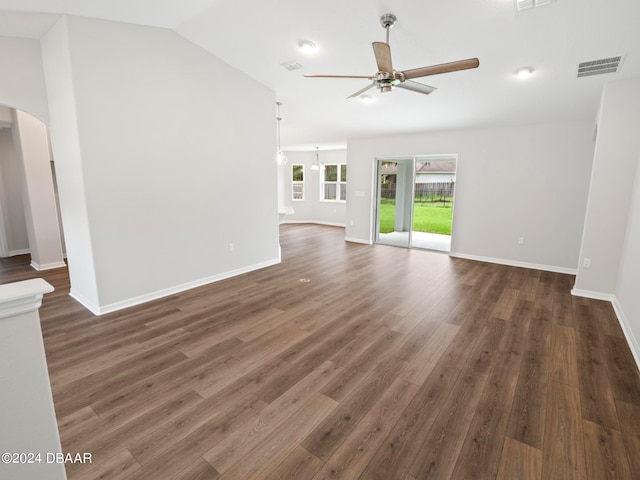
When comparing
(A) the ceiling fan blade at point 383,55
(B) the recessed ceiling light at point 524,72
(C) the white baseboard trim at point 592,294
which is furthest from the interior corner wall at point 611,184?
(A) the ceiling fan blade at point 383,55

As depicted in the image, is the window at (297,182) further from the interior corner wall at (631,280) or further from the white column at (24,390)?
the white column at (24,390)

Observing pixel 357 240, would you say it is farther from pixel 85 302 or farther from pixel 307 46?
pixel 85 302

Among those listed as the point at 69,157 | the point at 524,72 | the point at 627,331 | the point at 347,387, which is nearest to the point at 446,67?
the point at 524,72

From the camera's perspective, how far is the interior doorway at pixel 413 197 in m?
6.73

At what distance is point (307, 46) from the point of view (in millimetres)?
3762

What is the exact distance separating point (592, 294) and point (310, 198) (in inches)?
329

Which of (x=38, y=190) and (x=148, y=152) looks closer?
(x=148, y=152)

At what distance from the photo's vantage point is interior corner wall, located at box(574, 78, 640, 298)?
364 cm

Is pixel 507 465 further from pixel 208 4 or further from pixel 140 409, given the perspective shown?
pixel 208 4

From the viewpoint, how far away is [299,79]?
15.4ft

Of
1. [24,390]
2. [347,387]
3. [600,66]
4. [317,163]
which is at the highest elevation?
[600,66]

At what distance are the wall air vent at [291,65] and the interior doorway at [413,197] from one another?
137 inches

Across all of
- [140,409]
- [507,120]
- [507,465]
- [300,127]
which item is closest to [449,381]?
[507,465]

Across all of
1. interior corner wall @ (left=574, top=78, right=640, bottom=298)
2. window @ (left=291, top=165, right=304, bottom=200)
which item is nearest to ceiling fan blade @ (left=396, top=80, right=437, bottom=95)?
interior corner wall @ (left=574, top=78, right=640, bottom=298)
